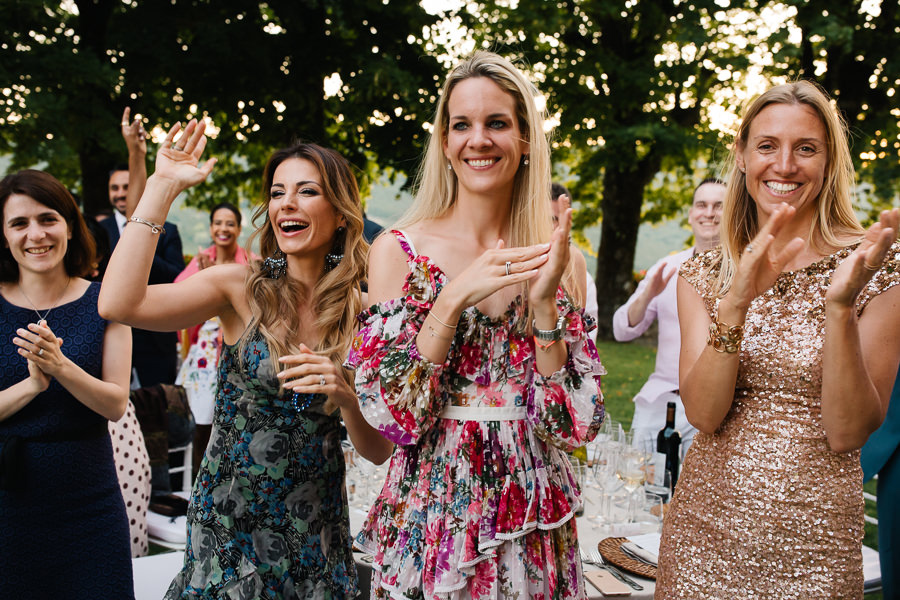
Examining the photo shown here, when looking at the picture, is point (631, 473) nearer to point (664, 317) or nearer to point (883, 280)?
point (883, 280)

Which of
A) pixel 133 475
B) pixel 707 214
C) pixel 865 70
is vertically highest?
pixel 865 70

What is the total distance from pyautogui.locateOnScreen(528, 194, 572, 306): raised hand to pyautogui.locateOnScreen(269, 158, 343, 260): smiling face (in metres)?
0.98

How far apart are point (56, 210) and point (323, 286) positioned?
114 centimetres

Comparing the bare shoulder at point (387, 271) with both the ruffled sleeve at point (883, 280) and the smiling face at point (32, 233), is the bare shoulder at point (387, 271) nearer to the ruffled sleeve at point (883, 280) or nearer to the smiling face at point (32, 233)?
the ruffled sleeve at point (883, 280)

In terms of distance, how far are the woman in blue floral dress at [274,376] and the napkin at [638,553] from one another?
0.93m

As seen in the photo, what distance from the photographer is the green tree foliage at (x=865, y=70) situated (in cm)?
1033

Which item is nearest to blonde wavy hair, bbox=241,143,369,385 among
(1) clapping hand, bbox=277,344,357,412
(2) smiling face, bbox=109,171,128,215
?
(1) clapping hand, bbox=277,344,357,412

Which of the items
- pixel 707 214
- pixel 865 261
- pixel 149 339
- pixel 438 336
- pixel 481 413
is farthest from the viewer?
pixel 149 339

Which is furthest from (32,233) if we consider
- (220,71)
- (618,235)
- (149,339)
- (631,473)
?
(618,235)

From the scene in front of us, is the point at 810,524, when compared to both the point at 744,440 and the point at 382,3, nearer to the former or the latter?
the point at 744,440

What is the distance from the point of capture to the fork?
225 cm

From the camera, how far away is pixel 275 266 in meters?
2.45

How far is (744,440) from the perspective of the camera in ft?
6.16

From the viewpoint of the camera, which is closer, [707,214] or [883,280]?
[883,280]
